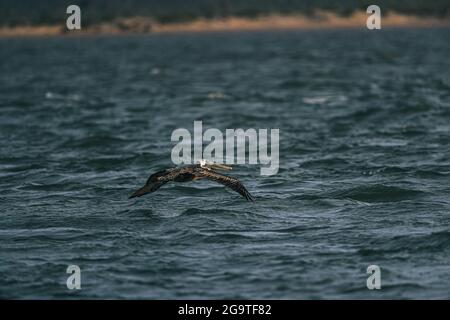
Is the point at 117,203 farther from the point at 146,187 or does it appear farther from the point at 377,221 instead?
the point at 377,221

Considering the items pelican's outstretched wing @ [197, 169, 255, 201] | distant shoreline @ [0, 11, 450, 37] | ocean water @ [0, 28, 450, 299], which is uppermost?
pelican's outstretched wing @ [197, 169, 255, 201]

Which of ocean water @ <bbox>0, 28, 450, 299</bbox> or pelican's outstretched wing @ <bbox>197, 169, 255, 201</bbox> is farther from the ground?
pelican's outstretched wing @ <bbox>197, 169, 255, 201</bbox>

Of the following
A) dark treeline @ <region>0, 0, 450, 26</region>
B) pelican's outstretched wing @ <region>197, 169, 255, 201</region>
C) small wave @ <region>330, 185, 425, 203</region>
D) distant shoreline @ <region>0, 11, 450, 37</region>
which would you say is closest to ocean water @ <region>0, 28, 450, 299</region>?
small wave @ <region>330, 185, 425, 203</region>

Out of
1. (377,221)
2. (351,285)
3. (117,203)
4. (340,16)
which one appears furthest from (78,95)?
(340,16)

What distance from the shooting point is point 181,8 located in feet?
524

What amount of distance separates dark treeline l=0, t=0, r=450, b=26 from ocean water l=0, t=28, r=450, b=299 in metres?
90.4

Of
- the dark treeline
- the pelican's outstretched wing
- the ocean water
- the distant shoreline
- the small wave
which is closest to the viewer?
the ocean water

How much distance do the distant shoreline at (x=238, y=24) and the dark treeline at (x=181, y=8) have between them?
1.15 metres

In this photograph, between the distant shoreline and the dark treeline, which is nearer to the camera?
the distant shoreline

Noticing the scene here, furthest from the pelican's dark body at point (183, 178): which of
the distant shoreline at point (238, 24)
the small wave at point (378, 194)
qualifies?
the distant shoreline at point (238, 24)

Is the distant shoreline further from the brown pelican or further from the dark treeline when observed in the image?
the brown pelican

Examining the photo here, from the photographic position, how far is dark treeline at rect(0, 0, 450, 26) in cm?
13560

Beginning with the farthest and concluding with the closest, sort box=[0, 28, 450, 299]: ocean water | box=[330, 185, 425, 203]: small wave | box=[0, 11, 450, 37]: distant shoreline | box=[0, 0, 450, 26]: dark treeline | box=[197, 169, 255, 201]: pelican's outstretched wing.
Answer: box=[0, 0, 450, 26]: dark treeline
box=[0, 11, 450, 37]: distant shoreline
box=[330, 185, 425, 203]: small wave
box=[197, 169, 255, 201]: pelican's outstretched wing
box=[0, 28, 450, 299]: ocean water

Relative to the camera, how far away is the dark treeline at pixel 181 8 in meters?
136
